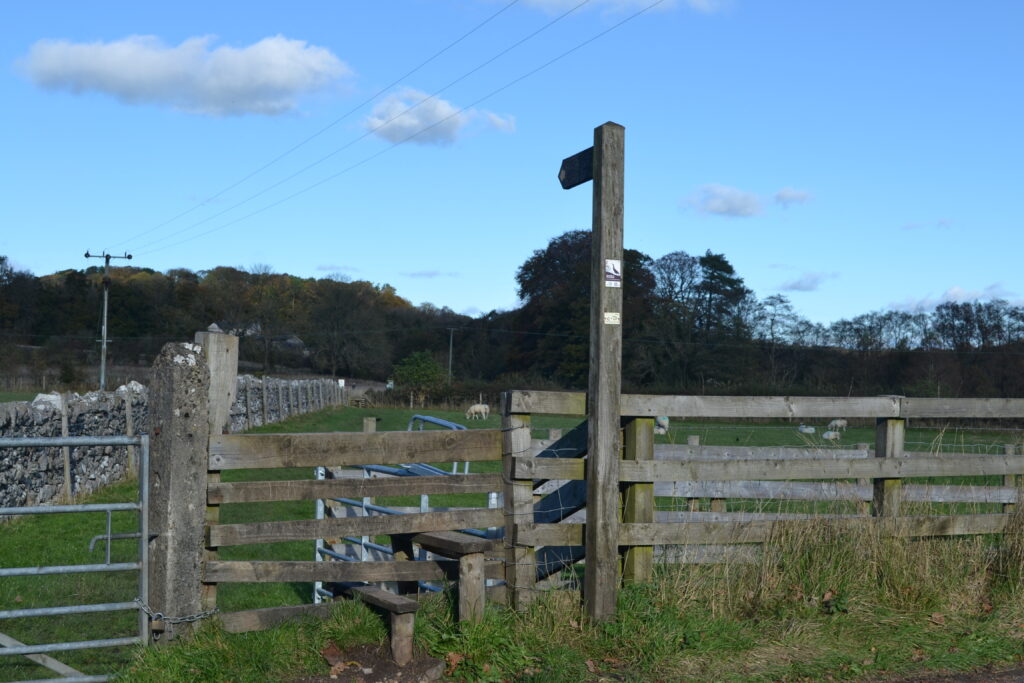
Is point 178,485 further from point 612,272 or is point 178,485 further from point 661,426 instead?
point 661,426

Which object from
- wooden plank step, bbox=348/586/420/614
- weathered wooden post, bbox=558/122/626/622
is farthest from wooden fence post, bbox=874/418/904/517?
wooden plank step, bbox=348/586/420/614

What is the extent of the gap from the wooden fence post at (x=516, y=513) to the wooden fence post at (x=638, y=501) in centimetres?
68

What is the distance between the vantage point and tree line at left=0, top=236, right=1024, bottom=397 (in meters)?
63.2

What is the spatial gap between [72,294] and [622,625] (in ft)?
284

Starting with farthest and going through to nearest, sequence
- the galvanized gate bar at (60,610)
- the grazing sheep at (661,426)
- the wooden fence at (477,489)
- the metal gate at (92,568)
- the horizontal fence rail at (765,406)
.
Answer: the grazing sheep at (661,426) < the horizontal fence rail at (765,406) < the wooden fence at (477,489) < the metal gate at (92,568) < the galvanized gate bar at (60,610)

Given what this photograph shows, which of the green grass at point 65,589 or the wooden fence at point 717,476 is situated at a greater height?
the wooden fence at point 717,476

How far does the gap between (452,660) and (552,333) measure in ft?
203

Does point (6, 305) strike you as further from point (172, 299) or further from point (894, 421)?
point (894, 421)

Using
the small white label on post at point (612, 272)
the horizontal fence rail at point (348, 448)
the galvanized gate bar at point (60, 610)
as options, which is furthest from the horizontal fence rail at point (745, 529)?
the galvanized gate bar at point (60, 610)

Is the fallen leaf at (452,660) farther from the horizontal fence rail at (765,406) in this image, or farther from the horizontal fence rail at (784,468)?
the horizontal fence rail at (765,406)

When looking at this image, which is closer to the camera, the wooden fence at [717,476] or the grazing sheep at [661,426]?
A: the wooden fence at [717,476]

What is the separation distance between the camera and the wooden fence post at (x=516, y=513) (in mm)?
6199

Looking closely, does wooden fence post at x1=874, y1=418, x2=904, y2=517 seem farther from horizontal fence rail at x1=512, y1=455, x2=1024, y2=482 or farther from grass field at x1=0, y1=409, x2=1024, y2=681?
grass field at x1=0, y1=409, x2=1024, y2=681

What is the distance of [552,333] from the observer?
6719cm
